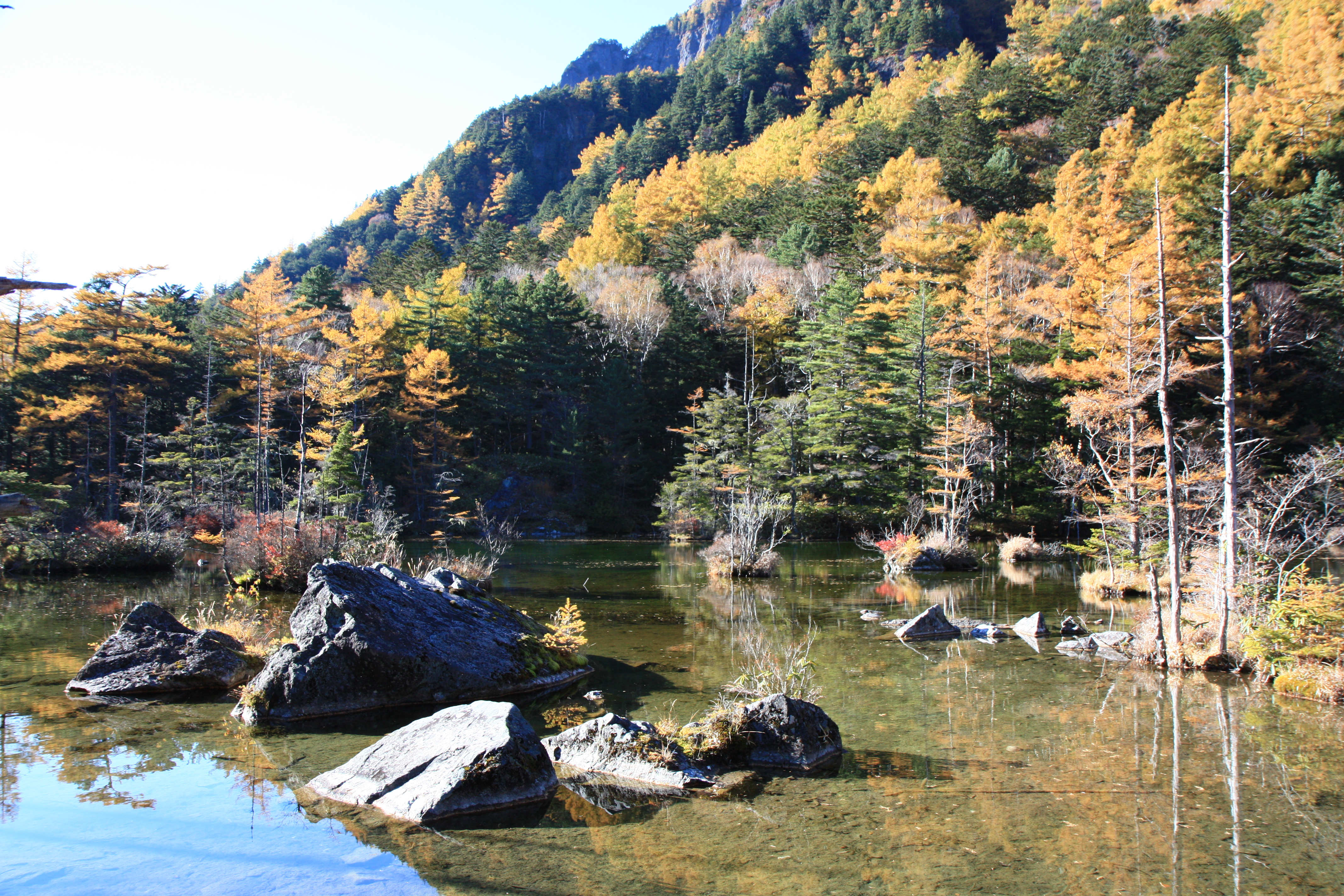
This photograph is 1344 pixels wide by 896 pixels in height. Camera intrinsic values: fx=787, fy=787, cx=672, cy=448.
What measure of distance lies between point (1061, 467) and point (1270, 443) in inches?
396

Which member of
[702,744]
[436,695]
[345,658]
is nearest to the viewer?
[702,744]

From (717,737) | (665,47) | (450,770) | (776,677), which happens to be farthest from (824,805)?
(665,47)

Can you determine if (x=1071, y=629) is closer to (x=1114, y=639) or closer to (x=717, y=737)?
(x=1114, y=639)

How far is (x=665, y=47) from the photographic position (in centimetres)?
16538

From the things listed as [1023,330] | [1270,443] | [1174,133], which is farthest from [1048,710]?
[1174,133]

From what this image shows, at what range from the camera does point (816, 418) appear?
3572 centimetres

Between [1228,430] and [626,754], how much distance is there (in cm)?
811

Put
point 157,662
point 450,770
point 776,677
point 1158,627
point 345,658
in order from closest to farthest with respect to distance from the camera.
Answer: point 450,770 → point 776,677 → point 345,658 → point 157,662 → point 1158,627

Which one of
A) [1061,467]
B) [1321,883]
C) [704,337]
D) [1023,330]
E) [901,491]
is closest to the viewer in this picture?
[1321,883]

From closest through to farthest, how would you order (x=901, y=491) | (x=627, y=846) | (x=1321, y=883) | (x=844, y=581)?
1. (x=1321, y=883)
2. (x=627, y=846)
3. (x=844, y=581)
4. (x=901, y=491)

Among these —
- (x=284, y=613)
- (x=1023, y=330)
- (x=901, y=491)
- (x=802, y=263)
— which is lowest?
(x=284, y=613)

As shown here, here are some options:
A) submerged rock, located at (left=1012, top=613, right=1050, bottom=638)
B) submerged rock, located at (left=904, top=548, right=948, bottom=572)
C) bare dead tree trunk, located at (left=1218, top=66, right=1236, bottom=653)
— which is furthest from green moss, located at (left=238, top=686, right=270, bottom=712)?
submerged rock, located at (left=904, top=548, right=948, bottom=572)

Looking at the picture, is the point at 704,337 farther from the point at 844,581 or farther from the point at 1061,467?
the point at 844,581

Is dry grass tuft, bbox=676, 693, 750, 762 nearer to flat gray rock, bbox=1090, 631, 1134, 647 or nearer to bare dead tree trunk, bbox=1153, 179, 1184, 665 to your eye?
bare dead tree trunk, bbox=1153, 179, 1184, 665
